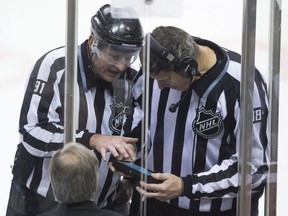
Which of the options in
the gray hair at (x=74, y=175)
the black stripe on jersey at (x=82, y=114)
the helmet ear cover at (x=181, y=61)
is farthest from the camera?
the black stripe on jersey at (x=82, y=114)

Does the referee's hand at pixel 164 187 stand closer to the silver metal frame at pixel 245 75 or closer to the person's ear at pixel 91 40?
the silver metal frame at pixel 245 75

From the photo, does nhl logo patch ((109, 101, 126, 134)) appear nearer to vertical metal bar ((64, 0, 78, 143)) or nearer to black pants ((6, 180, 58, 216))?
vertical metal bar ((64, 0, 78, 143))

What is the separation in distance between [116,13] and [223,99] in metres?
0.44

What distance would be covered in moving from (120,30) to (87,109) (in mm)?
283

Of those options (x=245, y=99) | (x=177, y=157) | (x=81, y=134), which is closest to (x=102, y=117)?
(x=81, y=134)

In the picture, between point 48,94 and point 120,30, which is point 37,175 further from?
point 120,30

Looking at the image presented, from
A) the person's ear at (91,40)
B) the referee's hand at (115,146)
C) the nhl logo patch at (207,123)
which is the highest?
the person's ear at (91,40)

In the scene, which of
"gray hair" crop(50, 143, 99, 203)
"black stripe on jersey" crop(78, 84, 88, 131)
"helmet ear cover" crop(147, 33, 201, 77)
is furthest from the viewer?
"black stripe on jersey" crop(78, 84, 88, 131)

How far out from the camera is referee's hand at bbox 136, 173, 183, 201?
266cm

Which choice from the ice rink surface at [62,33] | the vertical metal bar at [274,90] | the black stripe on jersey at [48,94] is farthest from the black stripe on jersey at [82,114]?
the vertical metal bar at [274,90]

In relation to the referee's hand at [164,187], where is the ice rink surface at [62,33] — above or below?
above

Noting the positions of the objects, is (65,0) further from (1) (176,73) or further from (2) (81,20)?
(1) (176,73)

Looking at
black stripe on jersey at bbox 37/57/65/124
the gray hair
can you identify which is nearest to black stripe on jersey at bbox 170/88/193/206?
the gray hair

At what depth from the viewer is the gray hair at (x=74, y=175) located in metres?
2.42
